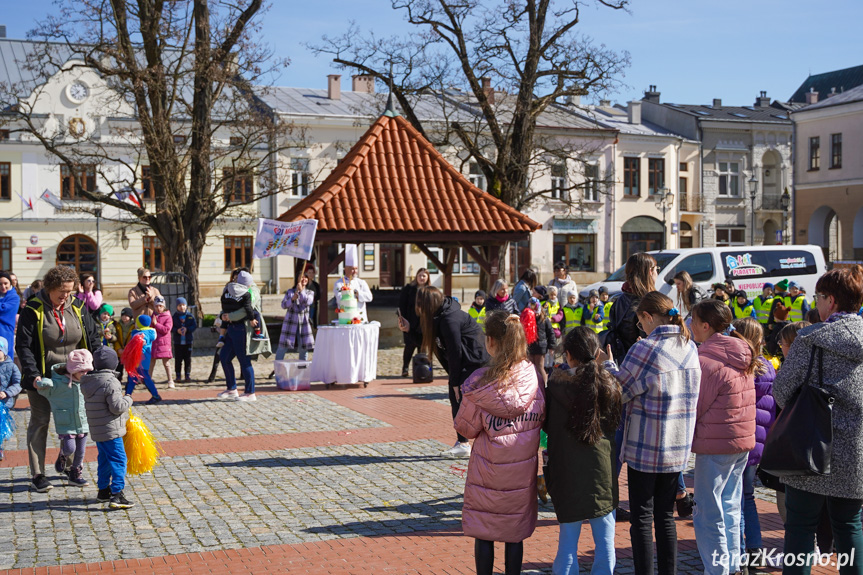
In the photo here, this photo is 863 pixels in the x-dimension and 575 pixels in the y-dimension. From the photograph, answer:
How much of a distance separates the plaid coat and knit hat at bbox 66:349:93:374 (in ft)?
23.2

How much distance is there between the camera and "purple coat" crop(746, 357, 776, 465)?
5.68 meters

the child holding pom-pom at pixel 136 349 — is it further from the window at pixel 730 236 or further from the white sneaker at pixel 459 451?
the window at pixel 730 236

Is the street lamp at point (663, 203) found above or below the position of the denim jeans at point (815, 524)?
above

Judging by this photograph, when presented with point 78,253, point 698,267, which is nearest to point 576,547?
point 698,267

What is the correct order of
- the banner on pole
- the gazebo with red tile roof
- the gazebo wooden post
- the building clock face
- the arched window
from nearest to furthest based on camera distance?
the banner on pole → the gazebo wooden post → the gazebo with red tile roof → the arched window → the building clock face

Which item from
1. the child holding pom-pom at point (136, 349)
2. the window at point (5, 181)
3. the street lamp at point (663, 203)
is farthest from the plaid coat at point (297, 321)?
the street lamp at point (663, 203)

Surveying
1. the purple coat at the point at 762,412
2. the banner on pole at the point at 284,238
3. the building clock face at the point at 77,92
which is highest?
the building clock face at the point at 77,92

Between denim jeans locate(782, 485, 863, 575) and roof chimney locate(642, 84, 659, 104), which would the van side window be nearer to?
denim jeans locate(782, 485, 863, 575)

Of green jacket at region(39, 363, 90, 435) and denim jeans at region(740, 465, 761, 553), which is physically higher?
green jacket at region(39, 363, 90, 435)

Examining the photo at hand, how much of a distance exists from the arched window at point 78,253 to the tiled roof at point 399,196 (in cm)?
2551

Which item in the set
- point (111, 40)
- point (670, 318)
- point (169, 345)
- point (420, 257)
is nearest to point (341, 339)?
point (169, 345)

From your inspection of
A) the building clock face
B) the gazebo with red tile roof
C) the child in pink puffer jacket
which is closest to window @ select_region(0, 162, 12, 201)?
the building clock face

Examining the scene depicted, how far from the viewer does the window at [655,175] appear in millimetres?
49906

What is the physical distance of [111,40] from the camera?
20.8 m
